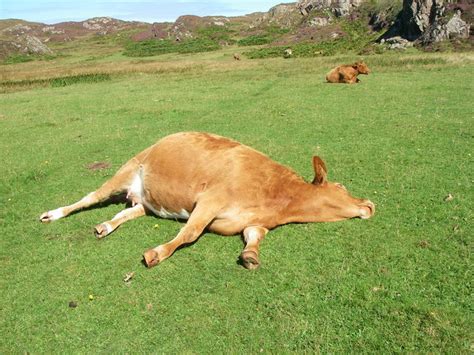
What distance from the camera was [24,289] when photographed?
5.13 meters

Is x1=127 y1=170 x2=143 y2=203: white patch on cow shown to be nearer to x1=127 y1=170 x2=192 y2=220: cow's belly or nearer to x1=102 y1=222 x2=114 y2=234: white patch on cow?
x1=127 y1=170 x2=192 y2=220: cow's belly

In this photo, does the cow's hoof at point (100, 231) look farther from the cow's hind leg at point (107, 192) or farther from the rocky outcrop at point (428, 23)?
the rocky outcrop at point (428, 23)

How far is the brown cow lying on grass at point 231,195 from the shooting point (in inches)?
215

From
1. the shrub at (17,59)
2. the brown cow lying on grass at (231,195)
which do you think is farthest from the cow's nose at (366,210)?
the shrub at (17,59)

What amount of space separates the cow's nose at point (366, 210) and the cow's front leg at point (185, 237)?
1973 mm

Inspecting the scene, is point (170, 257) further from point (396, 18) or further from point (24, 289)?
point (396, 18)

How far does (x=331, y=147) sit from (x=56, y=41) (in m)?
114

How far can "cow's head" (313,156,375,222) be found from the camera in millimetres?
5594

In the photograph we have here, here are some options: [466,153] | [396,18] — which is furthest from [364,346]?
[396,18]

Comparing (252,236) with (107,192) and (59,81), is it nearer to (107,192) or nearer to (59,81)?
(107,192)

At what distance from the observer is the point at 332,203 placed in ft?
18.7

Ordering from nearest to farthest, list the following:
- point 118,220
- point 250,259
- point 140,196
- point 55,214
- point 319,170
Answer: point 250,259 < point 319,170 < point 118,220 < point 140,196 < point 55,214

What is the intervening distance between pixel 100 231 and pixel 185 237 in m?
1.58

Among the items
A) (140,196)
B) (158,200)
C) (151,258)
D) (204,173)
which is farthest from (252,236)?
(140,196)
